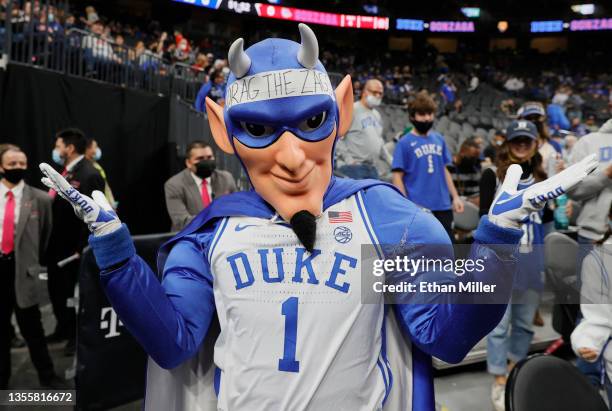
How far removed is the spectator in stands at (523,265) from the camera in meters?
3.04

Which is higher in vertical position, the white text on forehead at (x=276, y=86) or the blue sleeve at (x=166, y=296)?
the white text on forehead at (x=276, y=86)

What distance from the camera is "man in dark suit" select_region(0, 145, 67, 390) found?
11.3 ft

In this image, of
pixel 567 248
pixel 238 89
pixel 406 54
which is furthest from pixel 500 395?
pixel 406 54

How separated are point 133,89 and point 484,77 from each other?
721 inches

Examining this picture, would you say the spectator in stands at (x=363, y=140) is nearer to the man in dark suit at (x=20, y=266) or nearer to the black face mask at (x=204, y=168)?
the black face mask at (x=204, y=168)

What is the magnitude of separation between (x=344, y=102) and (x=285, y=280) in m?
0.68

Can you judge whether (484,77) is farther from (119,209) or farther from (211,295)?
(211,295)

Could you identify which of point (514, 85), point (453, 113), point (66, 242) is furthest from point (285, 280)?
point (514, 85)

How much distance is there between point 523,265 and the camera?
9.87ft

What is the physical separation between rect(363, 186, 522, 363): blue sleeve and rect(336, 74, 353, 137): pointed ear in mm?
254

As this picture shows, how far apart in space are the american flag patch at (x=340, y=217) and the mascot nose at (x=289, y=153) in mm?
192

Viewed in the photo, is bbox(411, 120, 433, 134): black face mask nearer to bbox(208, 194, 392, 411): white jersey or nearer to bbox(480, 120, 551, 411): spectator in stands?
bbox(480, 120, 551, 411): spectator in stands

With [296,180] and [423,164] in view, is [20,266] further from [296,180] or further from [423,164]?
[423,164]

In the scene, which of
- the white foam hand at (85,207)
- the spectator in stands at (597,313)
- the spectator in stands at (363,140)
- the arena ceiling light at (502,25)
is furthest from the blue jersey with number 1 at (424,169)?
the arena ceiling light at (502,25)
